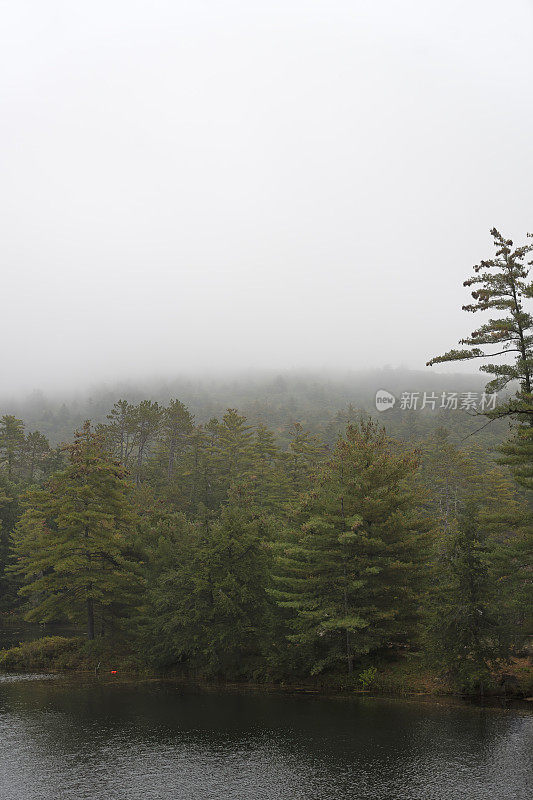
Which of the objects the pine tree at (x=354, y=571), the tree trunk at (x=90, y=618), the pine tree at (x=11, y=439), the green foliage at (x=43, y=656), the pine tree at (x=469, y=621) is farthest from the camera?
the pine tree at (x=11, y=439)

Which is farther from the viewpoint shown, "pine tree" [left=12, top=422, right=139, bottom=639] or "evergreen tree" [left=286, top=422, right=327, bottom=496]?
"evergreen tree" [left=286, top=422, right=327, bottom=496]

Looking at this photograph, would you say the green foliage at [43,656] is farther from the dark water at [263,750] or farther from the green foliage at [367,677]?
the green foliage at [367,677]

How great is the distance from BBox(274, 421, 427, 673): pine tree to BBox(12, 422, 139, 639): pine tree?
14405 millimetres

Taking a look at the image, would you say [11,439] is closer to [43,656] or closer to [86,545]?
[43,656]

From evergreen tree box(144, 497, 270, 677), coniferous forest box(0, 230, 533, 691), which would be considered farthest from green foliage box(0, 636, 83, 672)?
evergreen tree box(144, 497, 270, 677)

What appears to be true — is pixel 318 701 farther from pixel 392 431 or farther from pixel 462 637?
pixel 392 431

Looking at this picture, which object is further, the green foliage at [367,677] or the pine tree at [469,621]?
the green foliage at [367,677]

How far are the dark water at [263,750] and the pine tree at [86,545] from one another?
1151 cm

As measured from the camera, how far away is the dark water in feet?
51.1

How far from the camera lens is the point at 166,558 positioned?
3628 cm

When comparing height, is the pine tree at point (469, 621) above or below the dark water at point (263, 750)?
above

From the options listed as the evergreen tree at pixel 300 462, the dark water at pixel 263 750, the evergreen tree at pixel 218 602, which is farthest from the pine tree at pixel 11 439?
the dark water at pixel 263 750

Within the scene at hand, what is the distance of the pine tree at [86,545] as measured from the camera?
38250mm

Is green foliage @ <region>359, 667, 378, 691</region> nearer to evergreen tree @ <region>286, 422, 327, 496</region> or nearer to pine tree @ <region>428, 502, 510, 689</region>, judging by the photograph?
pine tree @ <region>428, 502, 510, 689</region>
